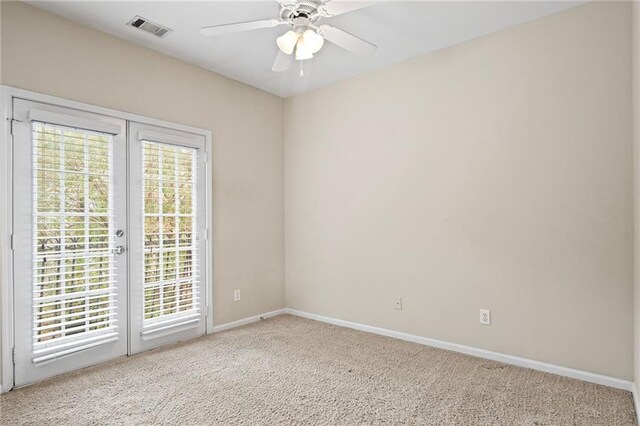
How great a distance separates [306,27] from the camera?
2.39 meters

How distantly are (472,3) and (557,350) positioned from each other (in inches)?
100

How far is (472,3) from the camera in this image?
267 cm

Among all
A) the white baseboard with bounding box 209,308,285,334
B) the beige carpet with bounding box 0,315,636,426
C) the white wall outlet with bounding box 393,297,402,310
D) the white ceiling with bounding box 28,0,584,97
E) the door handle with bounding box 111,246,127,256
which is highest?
the white ceiling with bounding box 28,0,584,97

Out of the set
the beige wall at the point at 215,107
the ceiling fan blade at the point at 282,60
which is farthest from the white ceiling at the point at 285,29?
the ceiling fan blade at the point at 282,60

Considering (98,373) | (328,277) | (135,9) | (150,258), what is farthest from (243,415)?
(135,9)

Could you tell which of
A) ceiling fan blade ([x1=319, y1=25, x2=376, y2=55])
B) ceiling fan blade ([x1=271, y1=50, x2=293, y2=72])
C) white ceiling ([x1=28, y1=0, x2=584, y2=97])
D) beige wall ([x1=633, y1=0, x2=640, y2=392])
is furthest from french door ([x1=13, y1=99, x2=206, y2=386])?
beige wall ([x1=633, y1=0, x2=640, y2=392])

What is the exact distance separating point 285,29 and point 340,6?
1015 mm

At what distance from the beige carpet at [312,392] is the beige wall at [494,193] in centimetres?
40

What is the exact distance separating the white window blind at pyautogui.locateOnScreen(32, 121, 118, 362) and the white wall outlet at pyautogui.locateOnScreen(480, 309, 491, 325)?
297 cm

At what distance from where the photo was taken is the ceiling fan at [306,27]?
222 cm

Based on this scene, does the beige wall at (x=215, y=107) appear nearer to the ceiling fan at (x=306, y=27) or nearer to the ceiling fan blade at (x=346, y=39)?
the ceiling fan at (x=306, y=27)

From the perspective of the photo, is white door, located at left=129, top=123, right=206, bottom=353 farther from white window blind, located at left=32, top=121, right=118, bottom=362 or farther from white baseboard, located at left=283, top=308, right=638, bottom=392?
white baseboard, located at left=283, top=308, right=638, bottom=392

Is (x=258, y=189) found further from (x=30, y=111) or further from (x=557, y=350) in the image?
(x=557, y=350)

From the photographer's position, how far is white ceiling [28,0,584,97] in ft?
8.82
